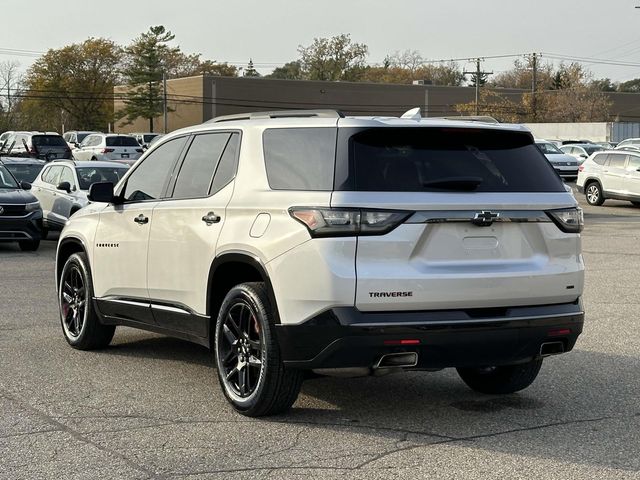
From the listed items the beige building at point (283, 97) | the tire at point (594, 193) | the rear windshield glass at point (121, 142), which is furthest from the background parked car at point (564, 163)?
the beige building at point (283, 97)

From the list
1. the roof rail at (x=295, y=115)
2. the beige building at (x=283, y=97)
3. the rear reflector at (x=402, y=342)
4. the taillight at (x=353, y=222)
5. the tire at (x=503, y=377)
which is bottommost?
the tire at (x=503, y=377)

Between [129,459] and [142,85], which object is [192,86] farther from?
[129,459]

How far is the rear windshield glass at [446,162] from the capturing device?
5.92 metres

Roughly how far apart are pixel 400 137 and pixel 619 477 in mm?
2276

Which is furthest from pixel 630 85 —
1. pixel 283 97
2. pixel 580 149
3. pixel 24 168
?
pixel 24 168

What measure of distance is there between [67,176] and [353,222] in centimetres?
1502

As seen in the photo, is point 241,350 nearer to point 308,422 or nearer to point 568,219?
point 308,422

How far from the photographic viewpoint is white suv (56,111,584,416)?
18.9ft

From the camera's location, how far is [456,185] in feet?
19.8

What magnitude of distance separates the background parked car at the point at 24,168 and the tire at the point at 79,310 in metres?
15.0

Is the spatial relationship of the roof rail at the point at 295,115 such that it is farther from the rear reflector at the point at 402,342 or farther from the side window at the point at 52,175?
the side window at the point at 52,175

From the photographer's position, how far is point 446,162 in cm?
613

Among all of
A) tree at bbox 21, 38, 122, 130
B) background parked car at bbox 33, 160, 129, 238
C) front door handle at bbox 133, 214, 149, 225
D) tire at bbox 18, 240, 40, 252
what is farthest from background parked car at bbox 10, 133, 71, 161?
tree at bbox 21, 38, 122, 130

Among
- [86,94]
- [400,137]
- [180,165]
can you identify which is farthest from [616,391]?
[86,94]
